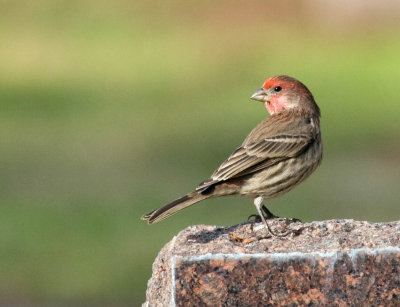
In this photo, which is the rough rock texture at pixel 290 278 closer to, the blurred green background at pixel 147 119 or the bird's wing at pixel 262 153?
the bird's wing at pixel 262 153

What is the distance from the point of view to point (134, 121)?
1892cm

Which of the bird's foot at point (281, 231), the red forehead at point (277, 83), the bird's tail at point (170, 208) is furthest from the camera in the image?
the red forehead at point (277, 83)

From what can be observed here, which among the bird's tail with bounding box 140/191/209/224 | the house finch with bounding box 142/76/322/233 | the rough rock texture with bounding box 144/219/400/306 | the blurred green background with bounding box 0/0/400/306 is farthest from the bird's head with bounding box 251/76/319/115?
the blurred green background with bounding box 0/0/400/306

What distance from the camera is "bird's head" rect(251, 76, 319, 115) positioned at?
25.0ft

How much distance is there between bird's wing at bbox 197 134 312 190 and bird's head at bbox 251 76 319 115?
1.16 ft

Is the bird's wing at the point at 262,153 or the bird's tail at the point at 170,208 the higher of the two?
the bird's wing at the point at 262,153

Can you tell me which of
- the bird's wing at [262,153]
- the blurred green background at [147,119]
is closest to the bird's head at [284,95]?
the bird's wing at [262,153]

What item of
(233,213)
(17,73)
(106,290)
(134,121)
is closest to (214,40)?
(17,73)

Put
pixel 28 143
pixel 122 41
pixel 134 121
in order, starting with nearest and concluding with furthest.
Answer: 1. pixel 28 143
2. pixel 134 121
3. pixel 122 41

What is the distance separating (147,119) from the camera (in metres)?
19.1

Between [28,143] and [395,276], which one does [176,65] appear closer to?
[28,143]

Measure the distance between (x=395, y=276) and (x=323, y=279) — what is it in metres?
0.26

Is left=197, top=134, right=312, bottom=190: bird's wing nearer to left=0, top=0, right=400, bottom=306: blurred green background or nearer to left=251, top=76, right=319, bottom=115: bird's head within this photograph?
left=251, top=76, right=319, bottom=115: bird's head

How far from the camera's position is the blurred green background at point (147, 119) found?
1212cm
